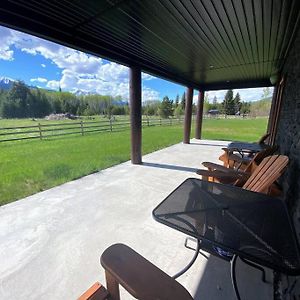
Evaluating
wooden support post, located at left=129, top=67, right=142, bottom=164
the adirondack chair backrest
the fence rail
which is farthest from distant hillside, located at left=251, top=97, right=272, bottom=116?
the adirondack chair backrest

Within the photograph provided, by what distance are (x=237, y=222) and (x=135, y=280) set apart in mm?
698

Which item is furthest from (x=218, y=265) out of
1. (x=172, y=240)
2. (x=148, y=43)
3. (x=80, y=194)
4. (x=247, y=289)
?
(x=148, y=43)

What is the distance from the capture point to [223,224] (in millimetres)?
1158

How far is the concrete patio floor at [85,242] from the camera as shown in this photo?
1.53m

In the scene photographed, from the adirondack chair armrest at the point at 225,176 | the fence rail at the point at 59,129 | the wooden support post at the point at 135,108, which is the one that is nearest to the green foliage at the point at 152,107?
the fence rail at the point at 59,129

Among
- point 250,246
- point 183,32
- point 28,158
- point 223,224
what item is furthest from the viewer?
point 28,158

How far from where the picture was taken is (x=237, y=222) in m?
1.18

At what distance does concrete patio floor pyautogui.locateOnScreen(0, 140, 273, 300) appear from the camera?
153 centimetres

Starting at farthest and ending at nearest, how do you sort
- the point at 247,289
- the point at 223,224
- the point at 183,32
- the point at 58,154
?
the point at 58,154 → the point at 183,32 → the point at 247,289 → the point at 223,224

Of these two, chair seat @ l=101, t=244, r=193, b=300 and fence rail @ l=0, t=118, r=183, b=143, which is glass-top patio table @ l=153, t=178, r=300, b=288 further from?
fence rail @ l=0, t=118, r=183, b=143

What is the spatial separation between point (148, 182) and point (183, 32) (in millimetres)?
2527

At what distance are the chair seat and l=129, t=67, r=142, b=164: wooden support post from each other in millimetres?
3856

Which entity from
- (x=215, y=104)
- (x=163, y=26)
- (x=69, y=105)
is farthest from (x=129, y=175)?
(x=215, y=104)

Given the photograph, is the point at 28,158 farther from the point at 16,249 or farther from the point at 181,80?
the point at 181,80
